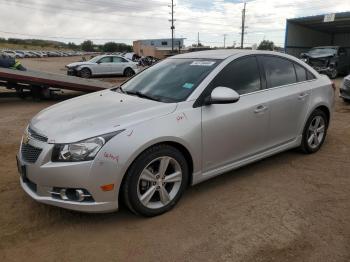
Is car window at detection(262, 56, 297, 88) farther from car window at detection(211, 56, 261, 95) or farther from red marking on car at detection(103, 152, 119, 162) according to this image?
red marking on car at detection(103, 152, 119, 162)

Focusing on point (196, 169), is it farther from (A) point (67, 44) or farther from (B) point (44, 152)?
(A) point (67, 44)

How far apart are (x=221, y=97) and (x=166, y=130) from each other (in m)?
0.71

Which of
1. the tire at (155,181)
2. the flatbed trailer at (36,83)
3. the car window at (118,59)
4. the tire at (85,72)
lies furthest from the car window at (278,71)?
the car window at (118,59)

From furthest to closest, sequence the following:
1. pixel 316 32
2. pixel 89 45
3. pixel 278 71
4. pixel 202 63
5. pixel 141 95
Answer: pixel 89 45 < pixel 316 32 < pixel 278 71 < pixel 202 63 < pixel 141 95

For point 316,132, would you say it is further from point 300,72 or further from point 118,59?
point 118,59

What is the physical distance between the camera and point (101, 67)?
22.0 m

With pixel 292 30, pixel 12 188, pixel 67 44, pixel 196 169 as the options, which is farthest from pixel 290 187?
pixel 67 44

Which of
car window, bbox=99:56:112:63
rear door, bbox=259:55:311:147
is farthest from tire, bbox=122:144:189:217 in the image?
car window, bbox=99:56:112:63

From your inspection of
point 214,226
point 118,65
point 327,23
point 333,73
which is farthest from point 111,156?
point 327,23

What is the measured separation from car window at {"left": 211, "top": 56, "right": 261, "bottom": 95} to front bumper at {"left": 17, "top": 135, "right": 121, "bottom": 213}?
1.59m

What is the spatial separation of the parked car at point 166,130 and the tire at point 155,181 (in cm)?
1

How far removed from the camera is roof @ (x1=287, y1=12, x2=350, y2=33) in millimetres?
23572

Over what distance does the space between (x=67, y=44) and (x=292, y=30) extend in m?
159

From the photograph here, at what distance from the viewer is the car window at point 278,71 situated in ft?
15.4
